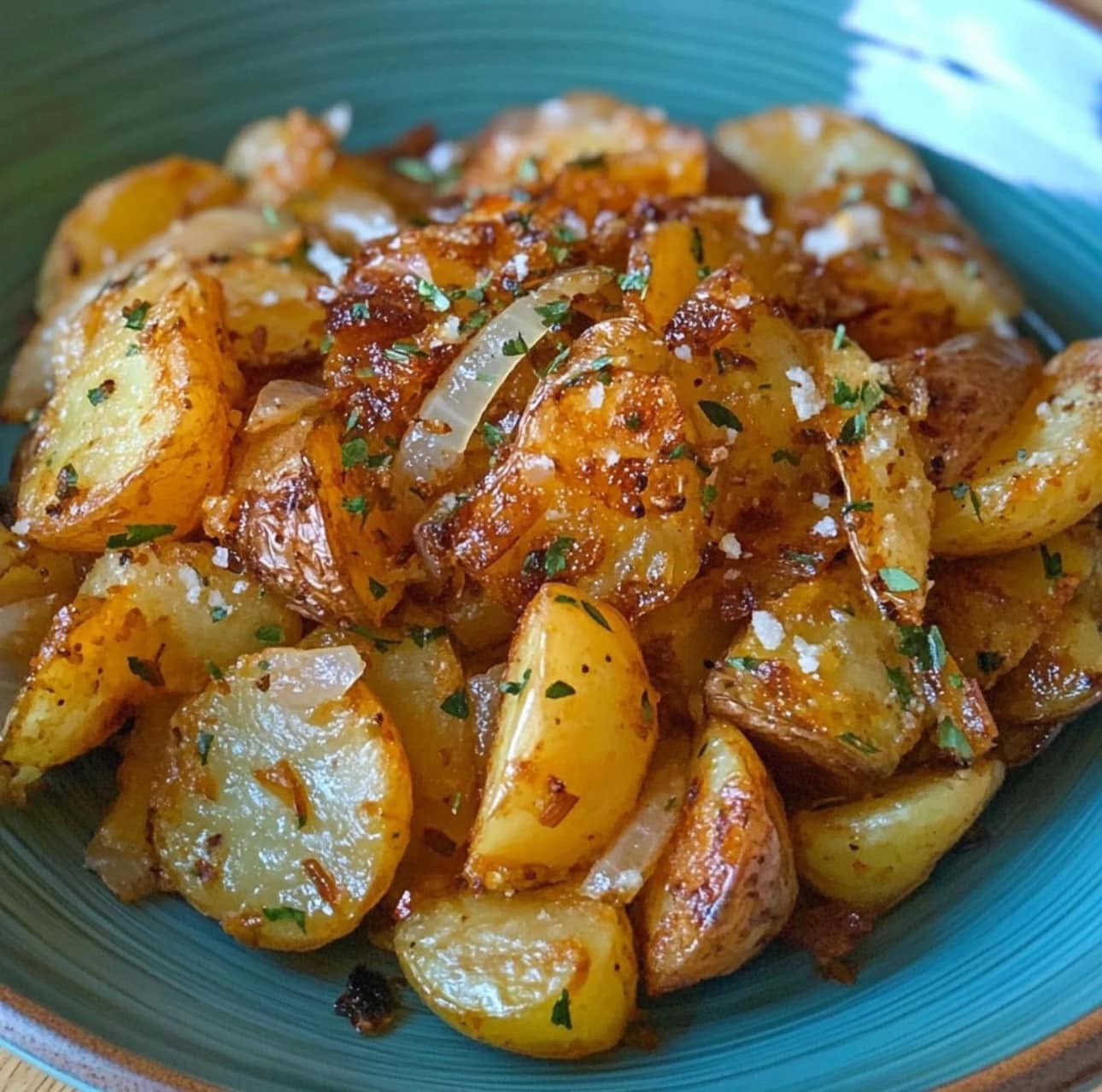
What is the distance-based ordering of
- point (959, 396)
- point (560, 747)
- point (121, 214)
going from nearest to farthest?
1. point (560, 747)
2. point (959, 396)
3. point (121, 214)

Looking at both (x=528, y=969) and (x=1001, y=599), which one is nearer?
(x=528, y=969)

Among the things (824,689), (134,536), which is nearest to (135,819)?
(134,536)

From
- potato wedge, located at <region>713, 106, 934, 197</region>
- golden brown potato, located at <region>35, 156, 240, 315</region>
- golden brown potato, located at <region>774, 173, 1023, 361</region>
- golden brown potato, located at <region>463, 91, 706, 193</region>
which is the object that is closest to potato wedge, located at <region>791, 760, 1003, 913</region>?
golden brown potato, located at <region>774, 173, 1023, 361</region>

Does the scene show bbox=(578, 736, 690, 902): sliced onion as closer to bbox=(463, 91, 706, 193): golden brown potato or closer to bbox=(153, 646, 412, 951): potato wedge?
bbox=(153, 646, 412, 951): potato wedge

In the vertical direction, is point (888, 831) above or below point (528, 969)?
above

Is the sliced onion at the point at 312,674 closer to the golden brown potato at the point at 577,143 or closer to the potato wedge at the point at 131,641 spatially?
the potato wedge at the point at 131,641

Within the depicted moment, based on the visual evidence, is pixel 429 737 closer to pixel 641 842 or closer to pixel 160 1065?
pixel 641 842
